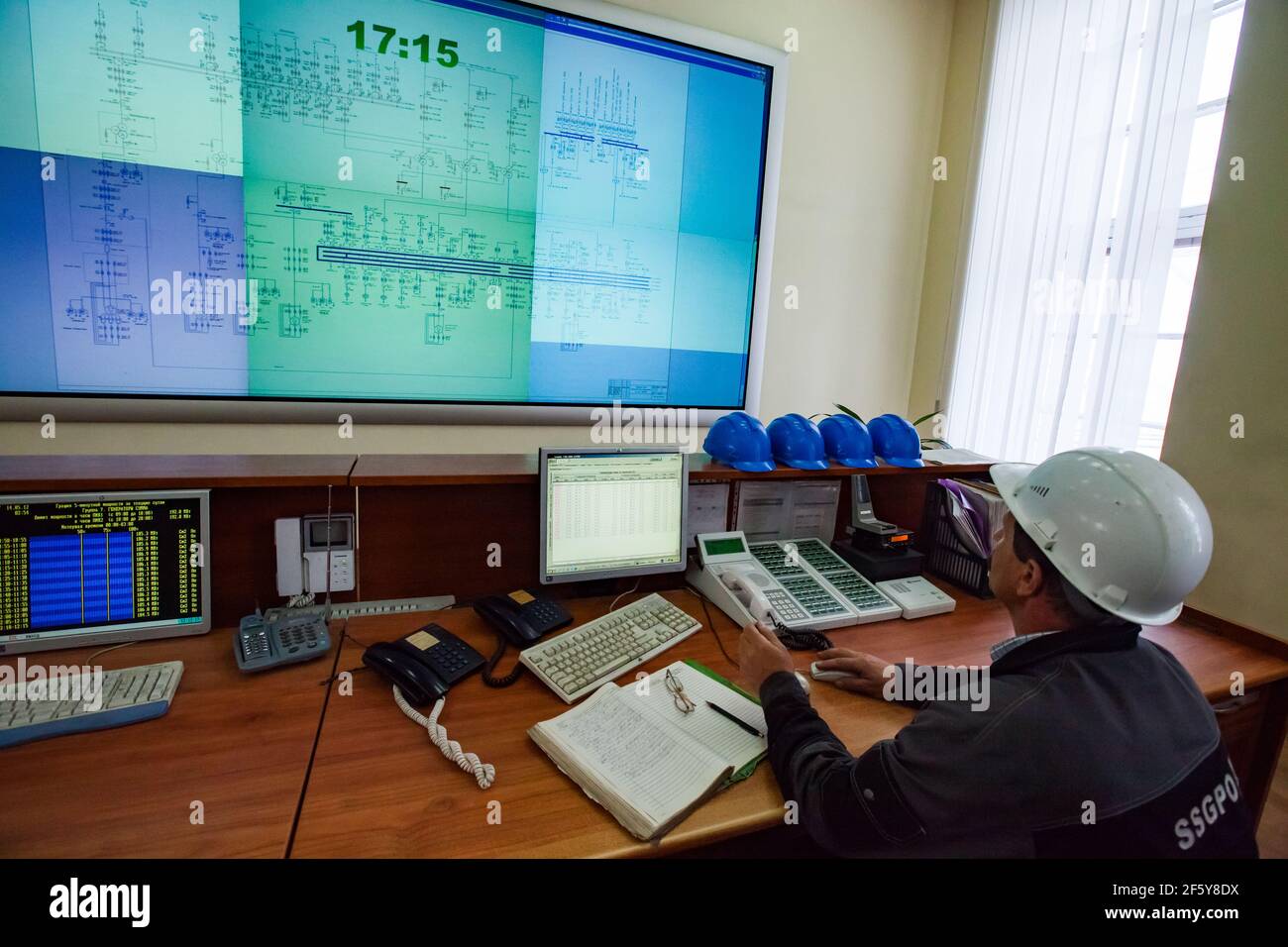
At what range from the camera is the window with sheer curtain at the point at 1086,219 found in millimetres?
2213

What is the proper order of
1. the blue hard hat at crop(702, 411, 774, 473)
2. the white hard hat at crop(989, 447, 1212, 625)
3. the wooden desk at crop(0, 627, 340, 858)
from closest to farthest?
the wooden desk at crop(0, 627, 340, 858), the white hard hat at crop(989, 447, 1212, 625), the blue hard hat at crop(702, 411, 774, 473)

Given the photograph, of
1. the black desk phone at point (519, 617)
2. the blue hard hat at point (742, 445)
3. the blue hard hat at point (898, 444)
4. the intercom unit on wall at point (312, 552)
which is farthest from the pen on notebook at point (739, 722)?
the blue hard hat at point (898, 444)

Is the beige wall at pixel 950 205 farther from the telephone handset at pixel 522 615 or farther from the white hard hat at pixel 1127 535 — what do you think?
the telephone handset at pixel 522 615

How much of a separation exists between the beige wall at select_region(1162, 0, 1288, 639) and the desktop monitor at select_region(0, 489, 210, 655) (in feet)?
8.87

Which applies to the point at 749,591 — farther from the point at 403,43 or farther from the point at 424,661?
the point at 403,43

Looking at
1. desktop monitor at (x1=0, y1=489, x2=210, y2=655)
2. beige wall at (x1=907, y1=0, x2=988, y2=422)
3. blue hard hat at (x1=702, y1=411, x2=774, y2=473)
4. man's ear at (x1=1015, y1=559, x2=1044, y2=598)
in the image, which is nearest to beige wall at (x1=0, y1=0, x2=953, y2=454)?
beige wall at (x1=907, y1=0, x2=988, y2=422)

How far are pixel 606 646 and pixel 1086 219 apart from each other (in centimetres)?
261

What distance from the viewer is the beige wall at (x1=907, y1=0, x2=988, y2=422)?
3.12 metres

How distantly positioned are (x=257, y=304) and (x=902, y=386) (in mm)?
3017

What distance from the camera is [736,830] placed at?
96 centimetres

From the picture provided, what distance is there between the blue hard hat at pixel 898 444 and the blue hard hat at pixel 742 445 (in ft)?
1.28

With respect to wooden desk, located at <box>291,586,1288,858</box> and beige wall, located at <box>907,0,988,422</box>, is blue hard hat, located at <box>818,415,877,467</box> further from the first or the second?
beige wall, located at <box>907,0,988,422</box>

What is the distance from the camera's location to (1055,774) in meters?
0.85
